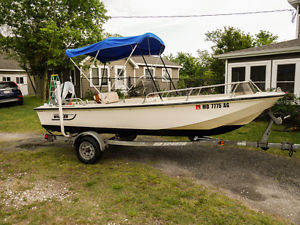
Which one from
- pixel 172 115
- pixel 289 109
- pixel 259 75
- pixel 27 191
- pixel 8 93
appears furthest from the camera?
pixel 8 93

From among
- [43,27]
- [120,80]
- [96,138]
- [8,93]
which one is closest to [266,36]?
[120,80]

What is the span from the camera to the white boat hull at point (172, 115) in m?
4.47

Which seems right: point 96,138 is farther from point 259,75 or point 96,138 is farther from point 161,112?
point 259,75

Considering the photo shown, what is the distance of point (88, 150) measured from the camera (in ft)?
17.8

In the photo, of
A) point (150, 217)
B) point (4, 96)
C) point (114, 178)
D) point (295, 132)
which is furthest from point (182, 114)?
point (4, 96)

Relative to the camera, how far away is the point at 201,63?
41.6 m

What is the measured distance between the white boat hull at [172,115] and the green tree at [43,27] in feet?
40.8

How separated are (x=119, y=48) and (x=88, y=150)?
2820 mm

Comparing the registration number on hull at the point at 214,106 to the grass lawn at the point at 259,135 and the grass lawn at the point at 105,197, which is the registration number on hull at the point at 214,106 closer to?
the grass lawn at the point at 105,197

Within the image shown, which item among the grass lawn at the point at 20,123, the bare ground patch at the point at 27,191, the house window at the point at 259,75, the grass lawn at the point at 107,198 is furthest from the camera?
the house window at the point at 259,75

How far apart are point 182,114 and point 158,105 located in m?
0.52

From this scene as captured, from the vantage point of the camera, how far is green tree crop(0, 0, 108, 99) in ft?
54.9

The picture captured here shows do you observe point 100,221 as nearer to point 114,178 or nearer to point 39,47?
point 114,178

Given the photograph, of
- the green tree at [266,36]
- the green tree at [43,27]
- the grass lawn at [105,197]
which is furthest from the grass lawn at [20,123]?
the green tree at [266,36]
